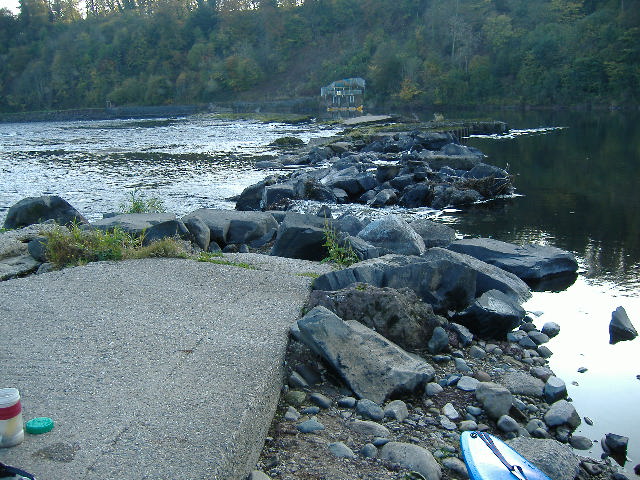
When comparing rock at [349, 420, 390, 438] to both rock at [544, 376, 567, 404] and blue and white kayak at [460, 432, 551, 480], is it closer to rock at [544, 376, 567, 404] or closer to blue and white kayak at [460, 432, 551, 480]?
blue and white kayak at [460, 432, 551, 480]

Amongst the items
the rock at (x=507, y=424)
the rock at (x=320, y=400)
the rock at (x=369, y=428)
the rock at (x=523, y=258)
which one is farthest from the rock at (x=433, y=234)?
the rock at (x=369, y=428)

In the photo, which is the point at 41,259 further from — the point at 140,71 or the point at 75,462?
the point at 140,71

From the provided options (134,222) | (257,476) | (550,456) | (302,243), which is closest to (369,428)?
(257,476)

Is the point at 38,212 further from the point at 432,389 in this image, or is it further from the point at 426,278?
the point at 432,389

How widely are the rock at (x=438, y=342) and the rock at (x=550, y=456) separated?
1.63 m

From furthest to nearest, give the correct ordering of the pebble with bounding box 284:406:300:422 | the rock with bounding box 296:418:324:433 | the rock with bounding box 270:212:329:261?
the rock with bounding box 270:212:329:261, the pebble with bounding box 284:406:300:422, the rock with bounding box 296:418:324:433

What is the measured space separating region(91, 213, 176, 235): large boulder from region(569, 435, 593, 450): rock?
6.19 m

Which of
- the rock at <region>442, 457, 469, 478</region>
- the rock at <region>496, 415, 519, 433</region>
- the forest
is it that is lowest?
the rock at <region>496, 415, 519, 433</region>

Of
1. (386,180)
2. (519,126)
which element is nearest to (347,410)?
(386,180)

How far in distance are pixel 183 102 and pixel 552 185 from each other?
89.0m

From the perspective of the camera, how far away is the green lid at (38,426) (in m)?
3.60

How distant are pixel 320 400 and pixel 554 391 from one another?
6.64 ft

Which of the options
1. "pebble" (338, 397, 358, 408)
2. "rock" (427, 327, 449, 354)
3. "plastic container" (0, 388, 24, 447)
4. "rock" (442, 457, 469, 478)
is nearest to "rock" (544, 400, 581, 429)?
"rock" (442, 457, 469, 478)

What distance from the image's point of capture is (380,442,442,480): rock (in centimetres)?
389
